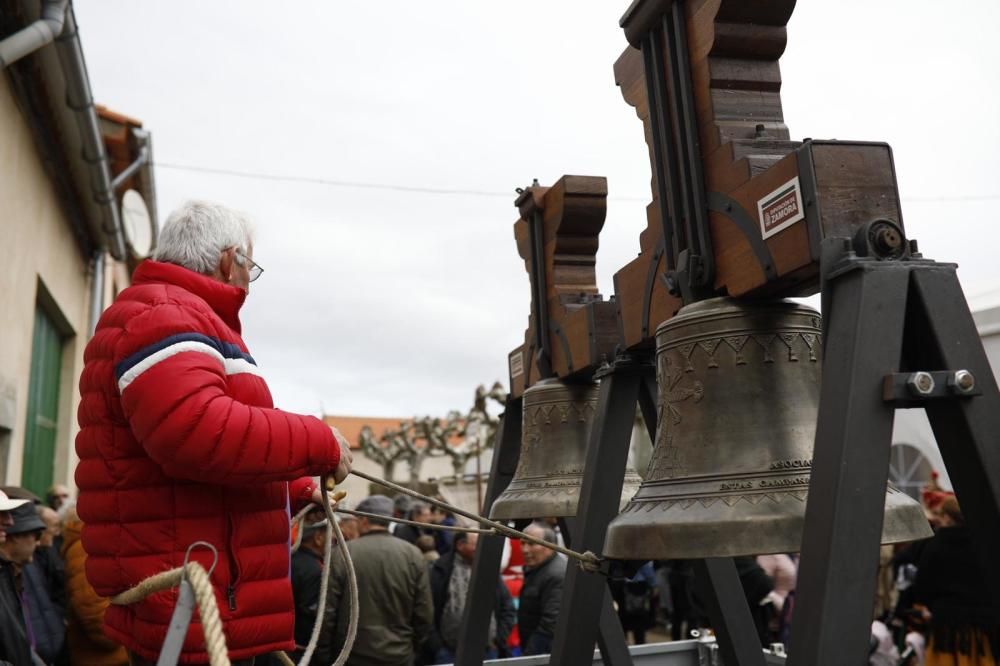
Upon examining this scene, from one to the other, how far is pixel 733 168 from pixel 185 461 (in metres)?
1.33

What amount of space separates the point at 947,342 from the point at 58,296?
9.02 m

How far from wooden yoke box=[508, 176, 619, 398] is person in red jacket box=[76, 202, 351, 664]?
1.32 m

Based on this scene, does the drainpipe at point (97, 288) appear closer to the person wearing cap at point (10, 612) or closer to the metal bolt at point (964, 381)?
the person wearing cap at point (10, 612)

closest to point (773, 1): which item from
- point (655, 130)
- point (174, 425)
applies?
point (655, 130)

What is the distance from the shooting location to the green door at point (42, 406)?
8664mm

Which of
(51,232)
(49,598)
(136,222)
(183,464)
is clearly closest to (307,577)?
(49,598)

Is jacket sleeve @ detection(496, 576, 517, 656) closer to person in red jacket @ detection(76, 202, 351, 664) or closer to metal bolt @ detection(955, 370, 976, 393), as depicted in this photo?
person in red jacket @ detection(76, 202, 351, 664)

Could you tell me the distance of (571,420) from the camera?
340 centimetres

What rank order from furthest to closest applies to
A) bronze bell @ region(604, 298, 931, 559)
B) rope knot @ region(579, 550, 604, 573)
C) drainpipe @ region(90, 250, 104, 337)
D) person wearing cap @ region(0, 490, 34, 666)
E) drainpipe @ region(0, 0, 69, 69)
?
1. drainpipe @ region(90, 250, 104, 337)
2. drainpipe @ region(0, 0, 69, 69)
3. person wearing cap @ region(0, 490, 34, 666)
4. rope knot @ region(579, 550, 604, 573)
5. bronze bell @ region(604, 298, 931, 559)

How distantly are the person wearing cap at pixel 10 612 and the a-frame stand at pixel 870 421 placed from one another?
3038mm

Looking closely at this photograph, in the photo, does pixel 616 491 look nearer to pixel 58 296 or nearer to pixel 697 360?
pixel 697 360

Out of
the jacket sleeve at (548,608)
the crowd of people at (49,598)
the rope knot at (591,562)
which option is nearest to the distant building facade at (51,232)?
the crowd of people at (49,598)

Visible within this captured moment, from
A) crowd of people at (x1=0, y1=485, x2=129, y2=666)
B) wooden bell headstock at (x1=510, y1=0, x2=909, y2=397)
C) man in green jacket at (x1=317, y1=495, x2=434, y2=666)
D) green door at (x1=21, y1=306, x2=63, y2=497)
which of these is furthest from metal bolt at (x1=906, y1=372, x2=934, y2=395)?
green door at (x1=21, y1=306, x2=63, y2=497)

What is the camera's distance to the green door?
8.66m
